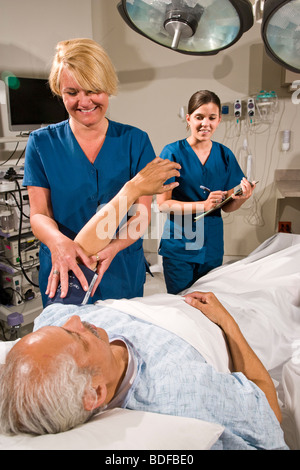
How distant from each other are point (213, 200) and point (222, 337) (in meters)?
0.78

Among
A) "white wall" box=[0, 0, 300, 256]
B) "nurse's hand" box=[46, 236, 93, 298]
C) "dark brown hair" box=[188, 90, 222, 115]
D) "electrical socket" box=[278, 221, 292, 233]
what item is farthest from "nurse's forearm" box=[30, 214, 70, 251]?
"electrical socket" box=[278, 221, 292, 233]

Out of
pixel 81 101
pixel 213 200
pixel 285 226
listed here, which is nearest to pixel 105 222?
pixel 81 101

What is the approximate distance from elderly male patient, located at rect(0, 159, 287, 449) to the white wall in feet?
7.29

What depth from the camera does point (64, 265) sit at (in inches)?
41.8

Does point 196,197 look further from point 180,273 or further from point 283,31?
point 283,31

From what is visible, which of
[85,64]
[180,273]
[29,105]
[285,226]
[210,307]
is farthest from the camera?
[285,226]

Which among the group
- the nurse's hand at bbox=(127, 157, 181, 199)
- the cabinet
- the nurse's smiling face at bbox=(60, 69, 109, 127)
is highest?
the nurse's smiling face at bbox=(60, 69, 109, 127)

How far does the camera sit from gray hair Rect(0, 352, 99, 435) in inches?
26.9

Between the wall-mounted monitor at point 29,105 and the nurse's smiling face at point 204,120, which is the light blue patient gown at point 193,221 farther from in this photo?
the wall-mounted monitor at point 29,105

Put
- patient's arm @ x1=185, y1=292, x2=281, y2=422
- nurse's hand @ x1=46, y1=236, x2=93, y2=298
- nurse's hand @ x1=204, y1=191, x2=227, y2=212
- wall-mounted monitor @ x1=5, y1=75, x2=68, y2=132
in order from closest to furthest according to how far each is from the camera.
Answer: patient's arm @ x1=185, y1=292, x2=281, y2=422
nurse's hand @ x1=46, y1=236, x2=93, y2=298
nurse's hand @ x1=204, y1=191, x2=227, y2=212
wall-mounted monitor @ x1=5, y1=75, x2=68, y2=132

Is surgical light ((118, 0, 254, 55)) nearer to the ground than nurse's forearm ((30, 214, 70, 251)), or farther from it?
farther from it

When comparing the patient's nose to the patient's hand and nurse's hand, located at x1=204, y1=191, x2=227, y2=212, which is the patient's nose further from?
nurse's hand, located at x1=204, y1=191, x2=227, y2=212

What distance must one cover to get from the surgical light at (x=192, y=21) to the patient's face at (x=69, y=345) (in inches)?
28.4
